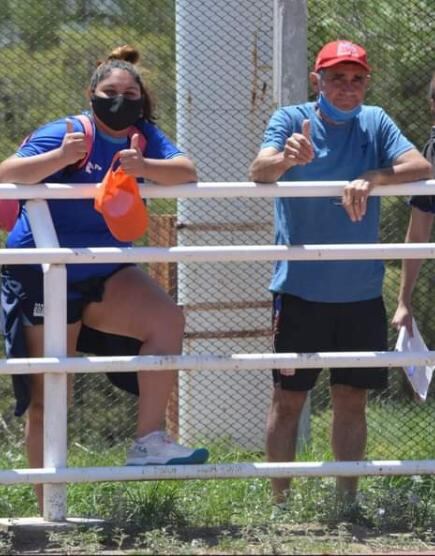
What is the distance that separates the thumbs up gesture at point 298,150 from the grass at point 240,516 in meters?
1.30

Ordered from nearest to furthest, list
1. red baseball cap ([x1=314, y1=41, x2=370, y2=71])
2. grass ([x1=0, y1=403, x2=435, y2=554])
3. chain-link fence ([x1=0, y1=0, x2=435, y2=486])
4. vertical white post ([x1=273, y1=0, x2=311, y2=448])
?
grass ([x1=0, y1=403, x2=435, y2=554])
red baseball cap ([x1=314, y1=41, x2=370, y2=71])
vertical white post ([x1=273, y1=0, x2=311, y2=448])
chain-link fence ([x1=0, y1=0, x2=435, y2=486])

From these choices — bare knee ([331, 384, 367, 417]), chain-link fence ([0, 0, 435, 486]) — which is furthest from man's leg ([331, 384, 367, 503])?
chain-link fence ([0, 0, 435, 486])

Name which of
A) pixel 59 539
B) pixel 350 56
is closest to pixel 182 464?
pixel 59 539

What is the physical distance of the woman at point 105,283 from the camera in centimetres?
502

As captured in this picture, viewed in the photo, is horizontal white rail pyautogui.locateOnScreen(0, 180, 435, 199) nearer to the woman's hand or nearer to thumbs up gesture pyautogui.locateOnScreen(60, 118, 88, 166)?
thumbs up gesture pyautogui.locateOnScreen(60, 118, 88, 166)

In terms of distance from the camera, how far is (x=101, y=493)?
5777 mm

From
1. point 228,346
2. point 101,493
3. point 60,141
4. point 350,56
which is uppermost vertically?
point 350,56

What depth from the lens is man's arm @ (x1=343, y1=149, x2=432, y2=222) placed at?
195 inches

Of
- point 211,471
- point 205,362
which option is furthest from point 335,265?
point 211,471

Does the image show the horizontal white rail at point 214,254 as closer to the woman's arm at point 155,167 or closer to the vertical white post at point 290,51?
the woman's arm at point 155,167

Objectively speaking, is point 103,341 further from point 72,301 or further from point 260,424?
point 260,424

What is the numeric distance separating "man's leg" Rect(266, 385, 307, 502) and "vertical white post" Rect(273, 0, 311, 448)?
1.70m

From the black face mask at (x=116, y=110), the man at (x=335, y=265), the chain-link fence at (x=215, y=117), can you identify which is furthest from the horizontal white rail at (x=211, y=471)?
the chain-link fence at (x=215, y=117)

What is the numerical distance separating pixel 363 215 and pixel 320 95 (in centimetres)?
58
